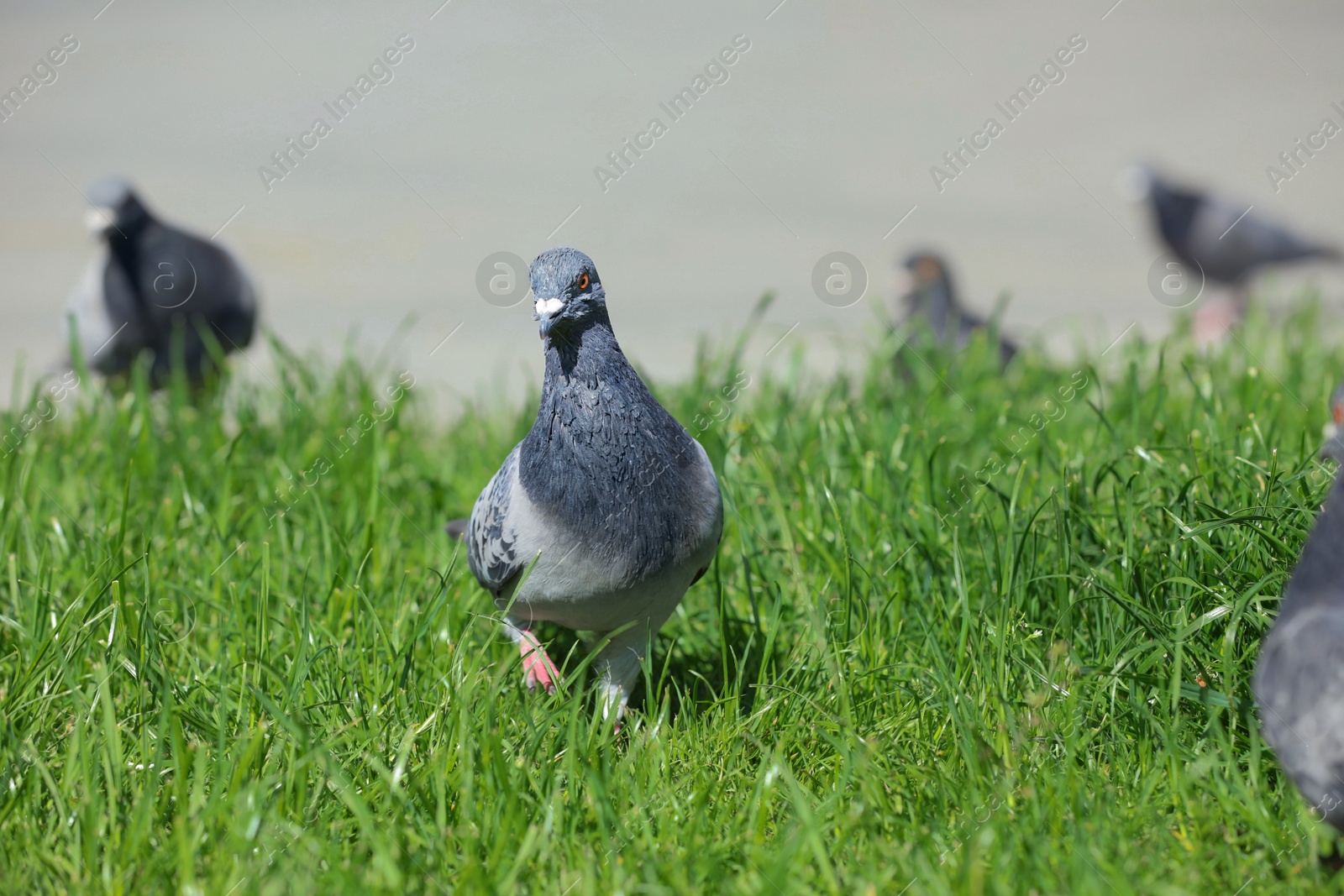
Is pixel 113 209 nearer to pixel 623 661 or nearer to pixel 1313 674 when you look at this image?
pixel 623 661

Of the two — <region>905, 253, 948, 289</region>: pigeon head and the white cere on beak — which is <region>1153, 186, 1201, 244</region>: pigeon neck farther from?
the white cere on beak

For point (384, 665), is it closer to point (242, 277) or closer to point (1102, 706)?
point (1102, 706)

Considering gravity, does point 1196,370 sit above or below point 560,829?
below

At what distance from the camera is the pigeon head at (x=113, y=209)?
16.2ft

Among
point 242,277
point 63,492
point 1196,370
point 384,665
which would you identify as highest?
point 242,277

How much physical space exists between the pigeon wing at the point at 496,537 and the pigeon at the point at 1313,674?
1427 mm

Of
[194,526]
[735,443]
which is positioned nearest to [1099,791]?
[735,443]

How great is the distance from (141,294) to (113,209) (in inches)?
15.1

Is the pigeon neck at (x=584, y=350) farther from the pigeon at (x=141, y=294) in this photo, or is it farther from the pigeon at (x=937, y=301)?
the pigeon at (x=937, y=301)

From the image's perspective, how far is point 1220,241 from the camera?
7.38 m

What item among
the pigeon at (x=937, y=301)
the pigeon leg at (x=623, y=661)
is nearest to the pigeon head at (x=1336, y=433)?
the pigeon leg at (x=623, y=661)

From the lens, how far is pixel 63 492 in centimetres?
368

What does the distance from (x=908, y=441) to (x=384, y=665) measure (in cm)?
177

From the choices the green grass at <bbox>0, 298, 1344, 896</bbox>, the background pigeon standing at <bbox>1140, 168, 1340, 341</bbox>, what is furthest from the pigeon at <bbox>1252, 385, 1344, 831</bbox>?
the background pigeon standing at <bbox>1140, 168, 1340, 341</bbox>
